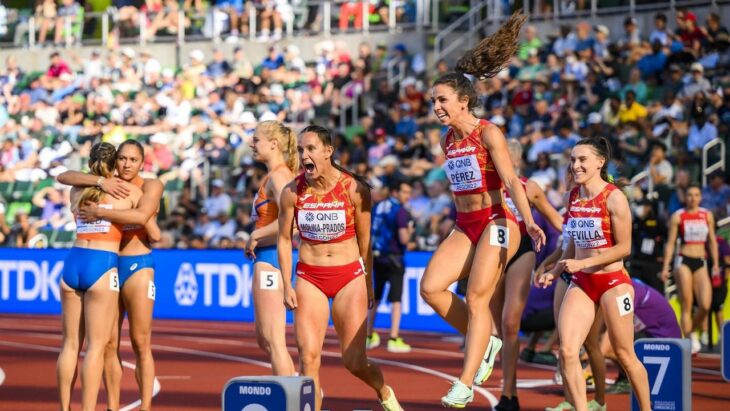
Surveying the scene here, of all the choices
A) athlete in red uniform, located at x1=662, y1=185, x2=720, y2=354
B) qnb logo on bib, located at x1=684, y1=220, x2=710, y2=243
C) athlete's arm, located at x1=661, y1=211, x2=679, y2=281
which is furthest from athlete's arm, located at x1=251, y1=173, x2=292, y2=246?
qnb logo on bib, located at x1=684, y1=220, x2=710, y2=243

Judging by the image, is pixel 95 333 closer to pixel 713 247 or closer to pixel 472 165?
pixel 472 165

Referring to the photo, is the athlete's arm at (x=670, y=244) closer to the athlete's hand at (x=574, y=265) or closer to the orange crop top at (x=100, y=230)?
the athlete's hand at (x=574, y=265)

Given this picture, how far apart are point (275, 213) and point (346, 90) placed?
1849 cm

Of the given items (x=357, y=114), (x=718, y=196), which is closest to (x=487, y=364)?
(x=718, y=196)

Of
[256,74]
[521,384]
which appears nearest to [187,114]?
[256,74]

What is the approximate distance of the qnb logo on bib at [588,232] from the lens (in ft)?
32.1

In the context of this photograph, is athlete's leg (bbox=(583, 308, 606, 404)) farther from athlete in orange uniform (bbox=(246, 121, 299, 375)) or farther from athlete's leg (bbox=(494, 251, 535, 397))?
athlete in orange uniform (bbox=(246, 121, 299, 375))

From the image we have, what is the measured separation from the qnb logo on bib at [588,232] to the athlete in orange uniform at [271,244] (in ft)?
7.05

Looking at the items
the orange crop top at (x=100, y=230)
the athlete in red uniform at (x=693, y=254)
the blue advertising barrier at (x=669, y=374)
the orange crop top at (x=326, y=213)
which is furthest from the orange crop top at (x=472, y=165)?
the athlete in red uniform at (x=693, y=254)

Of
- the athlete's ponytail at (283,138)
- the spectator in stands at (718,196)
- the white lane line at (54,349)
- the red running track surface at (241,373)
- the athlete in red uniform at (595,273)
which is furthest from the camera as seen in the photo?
the spectator in stands at (718,196)

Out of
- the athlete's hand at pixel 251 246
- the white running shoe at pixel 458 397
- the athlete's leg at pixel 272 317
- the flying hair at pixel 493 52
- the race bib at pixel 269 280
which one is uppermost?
the flying hair at pixel 493 52

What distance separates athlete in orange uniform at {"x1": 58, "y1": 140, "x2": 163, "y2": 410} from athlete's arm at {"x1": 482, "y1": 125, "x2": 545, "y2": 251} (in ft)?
8.23

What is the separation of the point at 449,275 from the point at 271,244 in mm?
1412

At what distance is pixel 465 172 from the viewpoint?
9.62m
